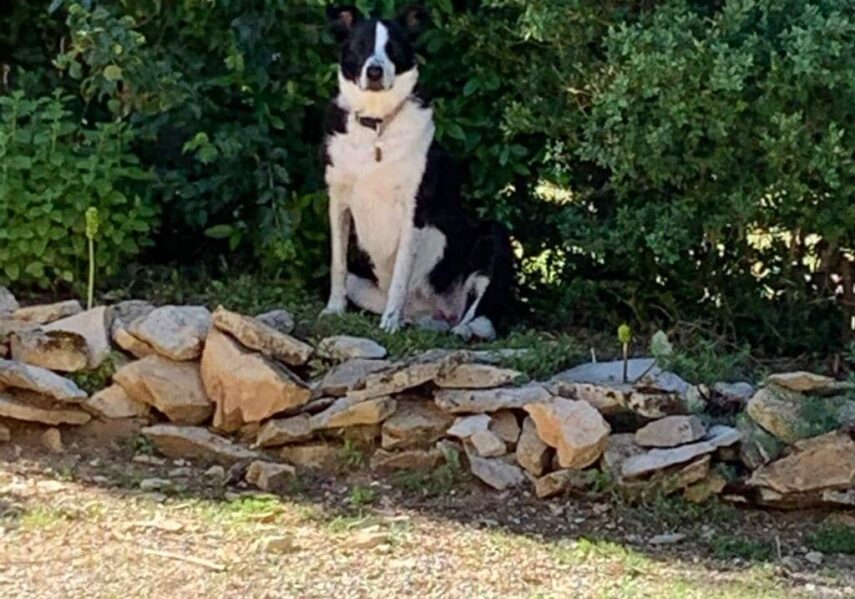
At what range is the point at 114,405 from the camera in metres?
5.62

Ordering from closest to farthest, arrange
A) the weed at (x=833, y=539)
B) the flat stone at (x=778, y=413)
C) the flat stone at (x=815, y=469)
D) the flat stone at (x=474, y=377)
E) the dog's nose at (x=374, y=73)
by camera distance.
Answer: the weed at (x=833, y=539) → the flat stone at (x=815, y=469) → the flat stone at (x=778, y=413) → the flat stone at (x=474, y=377) → the dog's nose at (x=374, y=73)

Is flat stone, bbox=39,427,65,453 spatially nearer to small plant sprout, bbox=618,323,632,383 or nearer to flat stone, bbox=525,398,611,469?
flat stone, bbox=525,398,611,469

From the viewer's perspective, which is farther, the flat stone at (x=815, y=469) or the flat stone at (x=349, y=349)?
the flat stone at (x=349, y=349)

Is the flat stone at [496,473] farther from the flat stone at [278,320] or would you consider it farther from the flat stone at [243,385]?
the flat stone at [278,320]

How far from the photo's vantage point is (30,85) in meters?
6.74

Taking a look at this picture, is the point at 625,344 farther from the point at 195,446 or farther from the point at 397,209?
the point at 195,446

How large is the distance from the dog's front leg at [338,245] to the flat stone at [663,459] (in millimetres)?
1736

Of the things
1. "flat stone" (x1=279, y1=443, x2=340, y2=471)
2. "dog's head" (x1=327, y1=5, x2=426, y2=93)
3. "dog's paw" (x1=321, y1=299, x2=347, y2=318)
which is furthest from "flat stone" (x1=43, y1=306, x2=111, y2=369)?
"dog's head" (x1=327, y1=5, x2=426, y2=93)

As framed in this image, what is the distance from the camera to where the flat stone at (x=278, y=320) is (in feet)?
19.1

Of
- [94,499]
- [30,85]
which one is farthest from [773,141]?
[30,85]

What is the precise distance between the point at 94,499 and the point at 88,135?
1857mm

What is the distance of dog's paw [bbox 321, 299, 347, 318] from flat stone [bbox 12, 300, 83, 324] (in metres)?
1.00

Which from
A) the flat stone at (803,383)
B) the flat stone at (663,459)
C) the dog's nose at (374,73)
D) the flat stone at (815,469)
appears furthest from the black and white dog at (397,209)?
the flat stone at (815,469)

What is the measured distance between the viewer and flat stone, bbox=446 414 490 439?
5316mm
